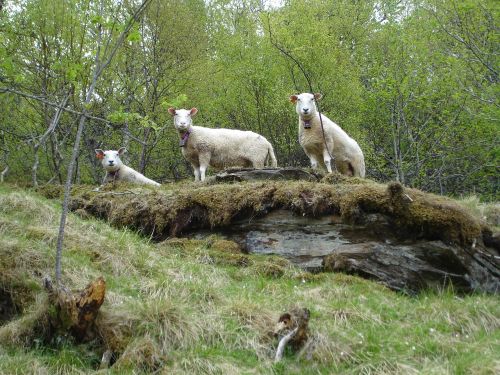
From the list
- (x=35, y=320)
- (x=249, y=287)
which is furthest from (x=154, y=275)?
(x=35, y=320)

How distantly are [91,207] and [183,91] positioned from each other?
10.6m

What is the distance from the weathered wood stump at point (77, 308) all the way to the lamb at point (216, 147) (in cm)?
831

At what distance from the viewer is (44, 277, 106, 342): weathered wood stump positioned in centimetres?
530

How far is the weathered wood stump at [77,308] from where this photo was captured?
5.30 meters

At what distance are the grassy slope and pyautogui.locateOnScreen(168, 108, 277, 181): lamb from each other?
17.7ft

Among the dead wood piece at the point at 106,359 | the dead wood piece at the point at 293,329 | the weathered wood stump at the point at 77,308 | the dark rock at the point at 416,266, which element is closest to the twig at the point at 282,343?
the dead wood piece at the point at 293,329

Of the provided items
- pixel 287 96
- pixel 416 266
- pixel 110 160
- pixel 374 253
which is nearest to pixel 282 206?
pixel 374 253

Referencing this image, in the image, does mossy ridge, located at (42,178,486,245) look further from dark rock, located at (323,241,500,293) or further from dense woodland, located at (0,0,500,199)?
dense woodland, located at (0,0,500,199)

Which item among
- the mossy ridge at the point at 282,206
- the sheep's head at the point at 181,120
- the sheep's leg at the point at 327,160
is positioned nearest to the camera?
the mossy ridge at the point at 282,206

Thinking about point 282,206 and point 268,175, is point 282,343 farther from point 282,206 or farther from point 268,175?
point 268,175

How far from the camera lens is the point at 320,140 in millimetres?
12445

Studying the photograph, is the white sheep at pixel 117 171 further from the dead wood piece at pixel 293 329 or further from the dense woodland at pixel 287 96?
the dead wood piece at pixel 293 329

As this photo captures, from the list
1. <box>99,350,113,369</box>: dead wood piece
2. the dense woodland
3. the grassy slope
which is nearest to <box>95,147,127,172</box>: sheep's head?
the dense woodland

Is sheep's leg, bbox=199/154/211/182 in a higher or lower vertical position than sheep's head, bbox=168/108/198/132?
lower
